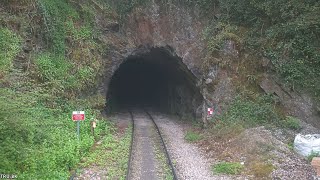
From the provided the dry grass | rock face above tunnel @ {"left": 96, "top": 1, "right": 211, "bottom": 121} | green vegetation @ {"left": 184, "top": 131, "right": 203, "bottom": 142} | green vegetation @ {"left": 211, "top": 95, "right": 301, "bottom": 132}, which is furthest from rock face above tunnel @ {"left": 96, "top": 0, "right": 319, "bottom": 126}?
the dry grass

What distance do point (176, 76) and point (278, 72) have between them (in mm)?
10596

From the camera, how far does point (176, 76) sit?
1077 inches

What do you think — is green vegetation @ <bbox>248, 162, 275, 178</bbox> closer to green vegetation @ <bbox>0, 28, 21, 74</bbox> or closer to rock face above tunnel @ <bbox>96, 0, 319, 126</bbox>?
rock face above tunnel @ <bbox>96, 0, 319, 126</bbox>

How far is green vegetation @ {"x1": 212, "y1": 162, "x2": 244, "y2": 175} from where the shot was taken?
12.6 meters

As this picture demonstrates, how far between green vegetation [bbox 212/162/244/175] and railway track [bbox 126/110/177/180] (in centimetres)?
150

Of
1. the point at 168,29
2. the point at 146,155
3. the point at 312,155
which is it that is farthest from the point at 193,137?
the point at 168,29

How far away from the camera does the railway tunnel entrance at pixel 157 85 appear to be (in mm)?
24266

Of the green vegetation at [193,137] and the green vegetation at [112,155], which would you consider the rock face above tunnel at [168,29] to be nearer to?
the green vegetation at [193,137]

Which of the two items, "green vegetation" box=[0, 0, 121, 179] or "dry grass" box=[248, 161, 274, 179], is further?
"dry grass" box=[248, 161, 274, 179]

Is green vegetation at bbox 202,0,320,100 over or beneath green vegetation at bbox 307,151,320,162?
over

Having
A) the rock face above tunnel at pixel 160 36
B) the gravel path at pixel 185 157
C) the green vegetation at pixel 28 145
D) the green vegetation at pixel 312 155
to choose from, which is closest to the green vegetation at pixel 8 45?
the green vegetation at pixel 28 145

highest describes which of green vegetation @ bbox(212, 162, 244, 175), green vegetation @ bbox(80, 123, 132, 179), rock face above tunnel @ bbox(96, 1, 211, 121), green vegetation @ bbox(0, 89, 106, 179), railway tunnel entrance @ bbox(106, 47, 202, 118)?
rock face above tunnel @ bbox(96, 1, 211, 121)

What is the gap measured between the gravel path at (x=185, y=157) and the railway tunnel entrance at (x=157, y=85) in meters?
3.39

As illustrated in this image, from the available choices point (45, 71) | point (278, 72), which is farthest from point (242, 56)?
point (45, 71)
